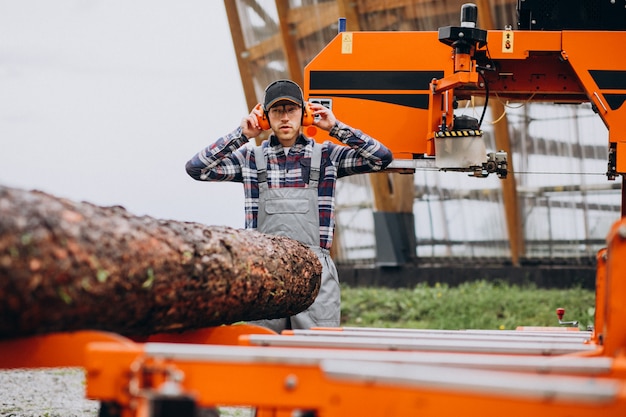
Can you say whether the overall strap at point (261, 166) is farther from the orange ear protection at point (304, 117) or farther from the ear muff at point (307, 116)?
the ear muff at point (307, 116)

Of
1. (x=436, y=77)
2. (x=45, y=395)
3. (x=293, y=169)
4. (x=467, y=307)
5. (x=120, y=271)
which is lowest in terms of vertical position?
(x=467, y=307)

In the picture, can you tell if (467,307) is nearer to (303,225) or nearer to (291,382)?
(303,225)

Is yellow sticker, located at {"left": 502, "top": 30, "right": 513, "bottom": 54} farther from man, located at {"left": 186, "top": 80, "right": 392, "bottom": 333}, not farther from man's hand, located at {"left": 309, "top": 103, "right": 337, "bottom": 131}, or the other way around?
man's hand, located at {"left": 309, "top": 103, "right": 337, "bottom": 131}

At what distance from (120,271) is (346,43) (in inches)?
185

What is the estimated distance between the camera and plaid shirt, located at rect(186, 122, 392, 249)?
583cm

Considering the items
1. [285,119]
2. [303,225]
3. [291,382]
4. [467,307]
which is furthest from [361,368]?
[467,307]

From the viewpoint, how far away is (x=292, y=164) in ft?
19.1

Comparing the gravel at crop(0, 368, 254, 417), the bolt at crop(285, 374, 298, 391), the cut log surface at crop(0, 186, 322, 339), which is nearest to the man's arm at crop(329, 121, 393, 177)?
the cut log surface at crop(0, 186, 322, 339)

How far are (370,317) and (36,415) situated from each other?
21.7 ft

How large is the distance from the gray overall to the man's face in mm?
185

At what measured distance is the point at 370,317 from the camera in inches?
518

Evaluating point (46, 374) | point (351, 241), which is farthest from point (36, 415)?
point (351, 241)

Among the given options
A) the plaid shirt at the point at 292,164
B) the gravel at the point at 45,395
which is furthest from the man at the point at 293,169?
the gravel at the point at 45,395

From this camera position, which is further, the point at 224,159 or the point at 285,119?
the point at 224,159
